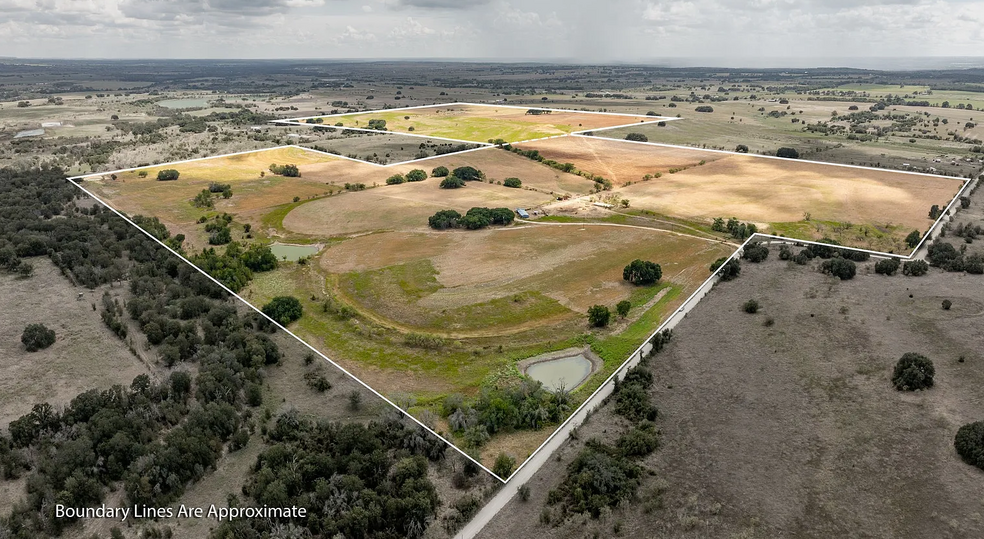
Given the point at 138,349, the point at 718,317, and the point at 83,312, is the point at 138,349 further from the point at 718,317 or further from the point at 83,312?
the point at 718,317

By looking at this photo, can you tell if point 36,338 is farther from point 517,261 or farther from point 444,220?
point 444,220

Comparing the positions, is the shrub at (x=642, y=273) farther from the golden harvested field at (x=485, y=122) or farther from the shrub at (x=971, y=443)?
the golden harvested field at (x=485, y=122)

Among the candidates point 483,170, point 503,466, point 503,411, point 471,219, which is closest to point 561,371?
point 503,411

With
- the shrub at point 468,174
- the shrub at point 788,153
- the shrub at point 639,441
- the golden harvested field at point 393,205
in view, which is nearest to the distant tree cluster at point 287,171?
the golden harvested field at point 393,205

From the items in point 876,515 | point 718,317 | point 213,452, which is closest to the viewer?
point 876,515

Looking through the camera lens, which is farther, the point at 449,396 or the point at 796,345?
the point at 796,345

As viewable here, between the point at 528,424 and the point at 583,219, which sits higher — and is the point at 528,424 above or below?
below

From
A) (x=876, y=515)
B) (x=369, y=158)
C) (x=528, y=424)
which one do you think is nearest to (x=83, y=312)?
(x=528, y=424)

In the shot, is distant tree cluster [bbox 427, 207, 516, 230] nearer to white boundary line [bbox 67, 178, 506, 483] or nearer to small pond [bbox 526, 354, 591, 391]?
white boundary line [bbox 67, 178, 506, 483]
